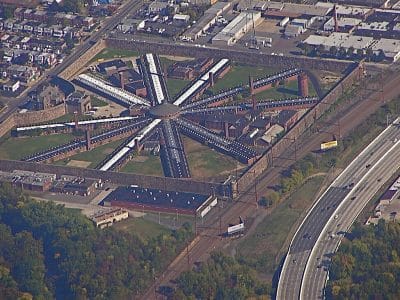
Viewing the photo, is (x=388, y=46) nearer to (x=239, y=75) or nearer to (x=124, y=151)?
(x=239, y=75)

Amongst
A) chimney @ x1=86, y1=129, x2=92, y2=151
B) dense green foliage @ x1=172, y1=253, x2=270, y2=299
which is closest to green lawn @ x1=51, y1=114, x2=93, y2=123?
chimney @ x1=86, y1=129, x2=92, y2=151

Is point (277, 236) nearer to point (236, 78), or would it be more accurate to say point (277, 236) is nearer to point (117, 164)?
point (117, 164)

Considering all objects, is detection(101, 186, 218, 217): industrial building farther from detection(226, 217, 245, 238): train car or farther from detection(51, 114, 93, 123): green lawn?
detection(51, 114, 93, 123): green lawn

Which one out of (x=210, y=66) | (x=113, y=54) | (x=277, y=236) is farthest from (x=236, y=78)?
(x=277, y=236)

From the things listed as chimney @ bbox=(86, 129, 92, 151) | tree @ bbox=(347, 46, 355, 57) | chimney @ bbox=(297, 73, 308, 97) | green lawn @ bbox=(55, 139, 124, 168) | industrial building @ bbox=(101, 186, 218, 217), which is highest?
tree @ bbox=(347, 46, 355, 57)

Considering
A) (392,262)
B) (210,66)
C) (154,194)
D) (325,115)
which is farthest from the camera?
(210,66)
